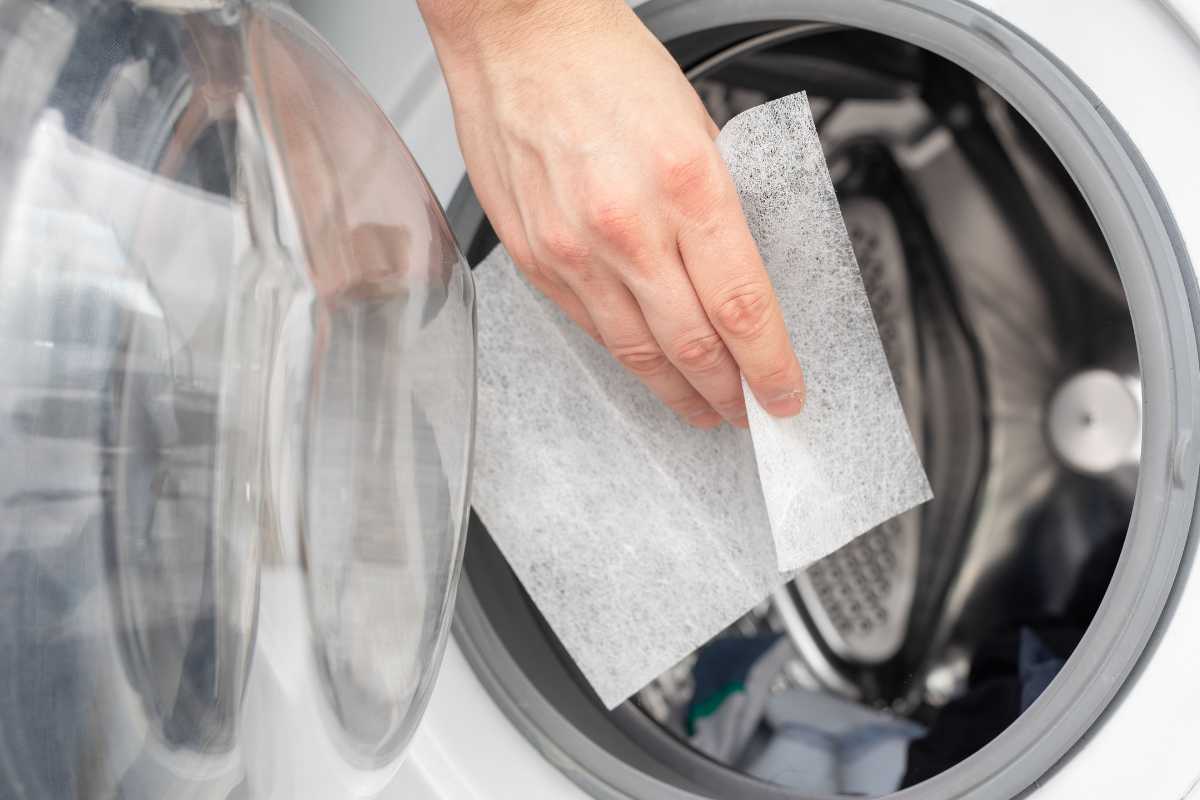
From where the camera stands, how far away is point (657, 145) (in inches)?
18.2

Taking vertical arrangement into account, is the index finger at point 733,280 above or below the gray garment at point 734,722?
above

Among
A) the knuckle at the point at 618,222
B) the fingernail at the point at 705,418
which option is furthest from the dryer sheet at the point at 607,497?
the knuckle at the point at 618,222

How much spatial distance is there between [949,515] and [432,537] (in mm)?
526

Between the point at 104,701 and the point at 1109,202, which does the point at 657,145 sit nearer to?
the point at 1109,202

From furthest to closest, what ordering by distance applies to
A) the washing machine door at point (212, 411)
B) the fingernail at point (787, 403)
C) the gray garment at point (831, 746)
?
the gray garment at point (831, 746) → the fingernail at point (787, 403) → the washing machine door at point (212, 411)

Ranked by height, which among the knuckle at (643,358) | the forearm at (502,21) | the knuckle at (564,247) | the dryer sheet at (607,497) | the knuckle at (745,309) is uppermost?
the forearm at (502,21)

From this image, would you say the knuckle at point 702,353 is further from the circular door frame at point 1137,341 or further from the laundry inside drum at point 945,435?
the laundry inside drum at point 945,435

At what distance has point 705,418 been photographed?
0.58 meters

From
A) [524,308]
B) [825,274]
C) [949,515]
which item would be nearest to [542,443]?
[524,308]

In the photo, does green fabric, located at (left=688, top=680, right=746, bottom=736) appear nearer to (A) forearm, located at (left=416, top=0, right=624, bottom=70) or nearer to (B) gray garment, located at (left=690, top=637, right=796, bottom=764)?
(B) gray garment, located at (left=690, top=637, right=796, bottom=764)

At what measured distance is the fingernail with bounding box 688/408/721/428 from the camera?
578 millimetres

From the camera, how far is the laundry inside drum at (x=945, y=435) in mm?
759

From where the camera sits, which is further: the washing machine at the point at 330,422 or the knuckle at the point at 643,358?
the knuckle at the point at 643,358

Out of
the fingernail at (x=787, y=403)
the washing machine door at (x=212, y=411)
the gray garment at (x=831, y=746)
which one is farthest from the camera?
the gray garment at (x=831, y=746)
